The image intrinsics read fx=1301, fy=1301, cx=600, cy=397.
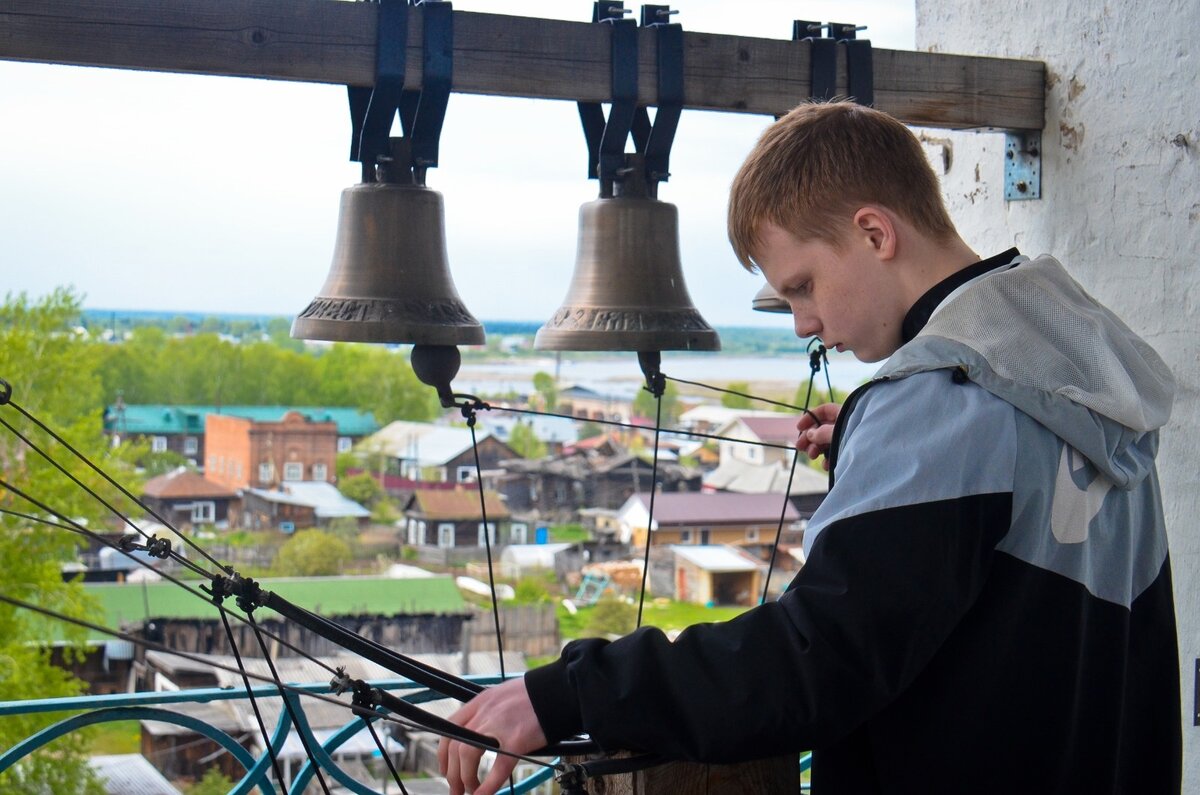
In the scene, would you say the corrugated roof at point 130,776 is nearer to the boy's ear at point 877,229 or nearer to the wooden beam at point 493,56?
the wooden beam at point 493,56

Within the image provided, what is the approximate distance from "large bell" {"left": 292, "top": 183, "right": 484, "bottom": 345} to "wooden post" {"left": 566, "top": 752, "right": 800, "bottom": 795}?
583 millimetres

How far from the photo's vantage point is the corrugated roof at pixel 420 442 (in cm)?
1903

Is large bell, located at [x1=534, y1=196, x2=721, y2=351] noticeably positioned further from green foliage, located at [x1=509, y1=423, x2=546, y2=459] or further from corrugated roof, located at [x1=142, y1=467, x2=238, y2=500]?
green foliage, located at [x1=509, y1=423, x2=546, y2=459]

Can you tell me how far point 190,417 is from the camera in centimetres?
1872

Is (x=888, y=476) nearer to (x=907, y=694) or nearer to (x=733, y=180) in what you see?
(x=907, y=694)

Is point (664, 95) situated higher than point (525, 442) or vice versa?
point (664, 95)

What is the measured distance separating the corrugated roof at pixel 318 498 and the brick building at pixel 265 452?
0.14 metres

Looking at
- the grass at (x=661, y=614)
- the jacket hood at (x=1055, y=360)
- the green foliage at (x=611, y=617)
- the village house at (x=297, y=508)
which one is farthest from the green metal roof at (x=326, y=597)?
the jacket hood at (x=1055, y=360)

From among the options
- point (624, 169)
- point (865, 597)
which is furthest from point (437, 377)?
point (865, 597)

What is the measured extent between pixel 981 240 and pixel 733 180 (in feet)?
3.03

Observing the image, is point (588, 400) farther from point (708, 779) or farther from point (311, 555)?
point (708, 779)

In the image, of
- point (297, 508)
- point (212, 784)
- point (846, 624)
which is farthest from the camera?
point (297, 508)

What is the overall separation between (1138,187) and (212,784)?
1244 centimetres

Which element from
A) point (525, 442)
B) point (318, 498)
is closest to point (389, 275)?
point (318, 498)
